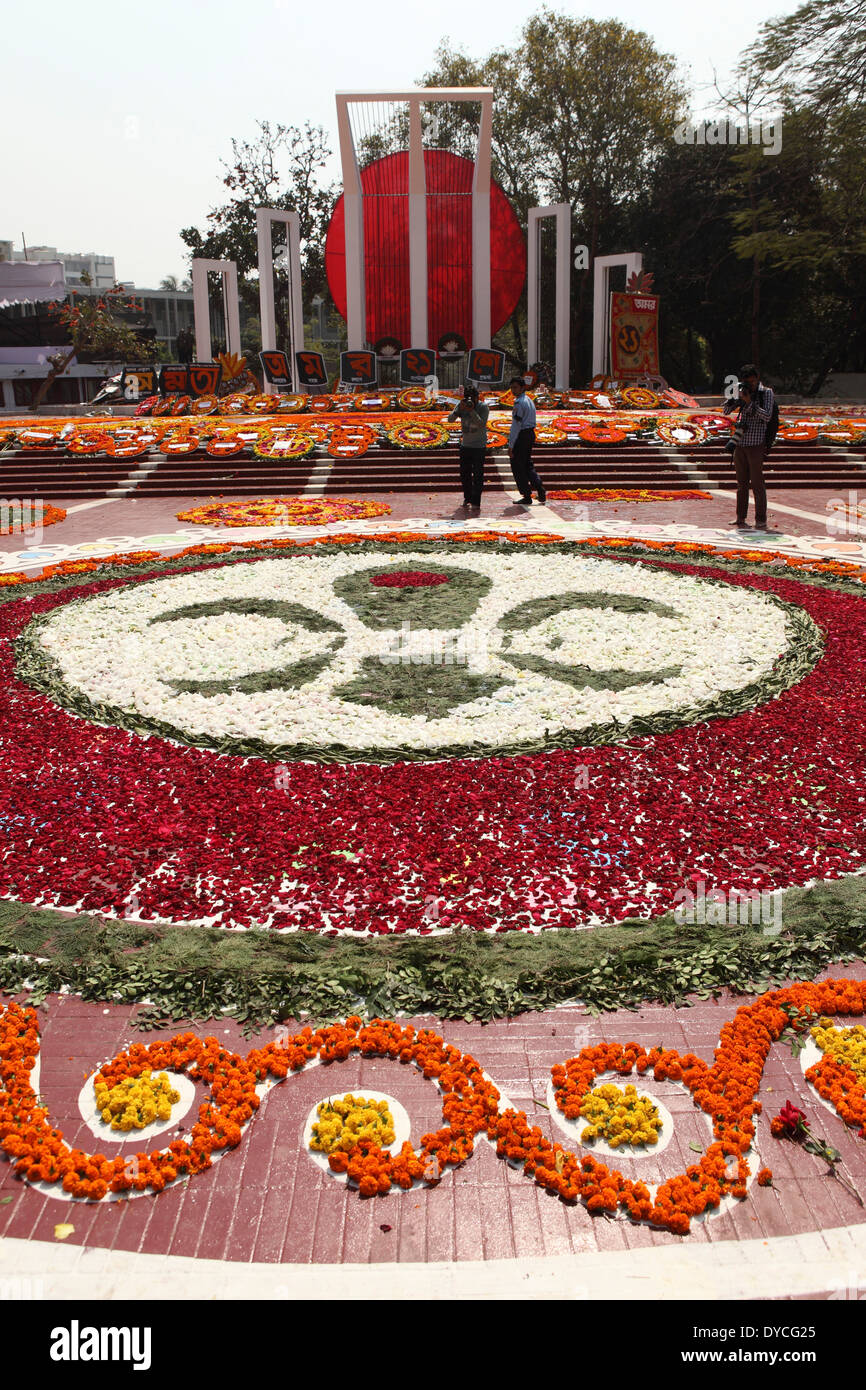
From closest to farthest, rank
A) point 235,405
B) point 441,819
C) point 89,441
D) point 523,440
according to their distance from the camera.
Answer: point 441,819 → point 523,440 → point 89,441 → point 235,405

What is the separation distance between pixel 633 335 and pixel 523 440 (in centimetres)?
1564

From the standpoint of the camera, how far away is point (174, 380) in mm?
27969

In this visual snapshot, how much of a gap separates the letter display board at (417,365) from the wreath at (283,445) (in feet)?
25.5

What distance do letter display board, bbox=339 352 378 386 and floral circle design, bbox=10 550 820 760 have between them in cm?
1883

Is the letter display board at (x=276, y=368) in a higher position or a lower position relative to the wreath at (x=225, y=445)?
higher

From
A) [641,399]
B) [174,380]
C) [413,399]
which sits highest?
[174,380]

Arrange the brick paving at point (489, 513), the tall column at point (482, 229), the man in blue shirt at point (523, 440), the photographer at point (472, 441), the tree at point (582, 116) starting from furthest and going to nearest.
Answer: the tree at point (582, 116) → the tall column at point (482, 229) → the brick paving at point (489, 513) → the man in blue shirt at point (523, 440) → the photographer at point (472, 441)

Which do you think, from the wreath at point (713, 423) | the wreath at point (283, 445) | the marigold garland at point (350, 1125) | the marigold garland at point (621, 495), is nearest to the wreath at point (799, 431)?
the wreath at point (713, 423)

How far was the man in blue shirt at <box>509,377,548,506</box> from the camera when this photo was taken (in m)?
13.9

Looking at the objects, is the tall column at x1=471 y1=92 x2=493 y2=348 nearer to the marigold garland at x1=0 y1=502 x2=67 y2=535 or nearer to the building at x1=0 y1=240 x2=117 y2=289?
the marigold garland at x1=0 y1=502 x2=67 y2=535

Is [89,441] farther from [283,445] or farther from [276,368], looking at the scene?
[276,368]

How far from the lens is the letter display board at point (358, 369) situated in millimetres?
28047

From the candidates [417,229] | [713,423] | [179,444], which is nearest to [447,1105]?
[179,444]

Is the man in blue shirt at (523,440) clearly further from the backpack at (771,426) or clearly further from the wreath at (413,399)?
the wreath at (413,399)
